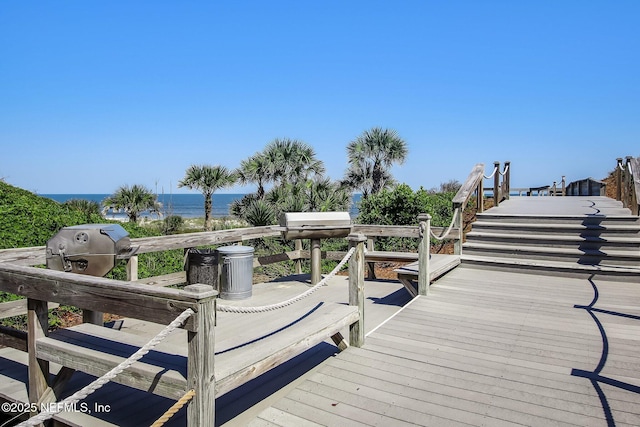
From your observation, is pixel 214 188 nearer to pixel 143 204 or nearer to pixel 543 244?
pixel 143 204

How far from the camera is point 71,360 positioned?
265 centimetres

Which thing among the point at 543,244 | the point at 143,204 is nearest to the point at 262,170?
the point at 143,204

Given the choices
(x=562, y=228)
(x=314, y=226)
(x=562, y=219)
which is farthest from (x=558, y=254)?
(x=314, y=226)

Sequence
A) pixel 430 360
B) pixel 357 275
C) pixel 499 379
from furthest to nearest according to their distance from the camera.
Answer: pixel 357 275 < pixel 430 360 < pixel 499 379

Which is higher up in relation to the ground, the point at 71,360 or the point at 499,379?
the point at 71,360

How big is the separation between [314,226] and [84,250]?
11.3 feet

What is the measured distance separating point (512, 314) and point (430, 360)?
1859 millimetres

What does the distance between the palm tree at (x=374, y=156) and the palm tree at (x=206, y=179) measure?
288 inches

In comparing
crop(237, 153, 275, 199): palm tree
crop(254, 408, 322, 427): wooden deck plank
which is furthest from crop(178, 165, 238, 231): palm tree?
crop(254, 408, 322, 427): wooden deck plank

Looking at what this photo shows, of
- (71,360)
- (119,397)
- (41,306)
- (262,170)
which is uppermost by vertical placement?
(262,170)

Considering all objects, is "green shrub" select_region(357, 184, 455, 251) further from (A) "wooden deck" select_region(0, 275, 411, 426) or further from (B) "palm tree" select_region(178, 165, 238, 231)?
(B) "palm tree" select_region(178, 165, 238, 231)

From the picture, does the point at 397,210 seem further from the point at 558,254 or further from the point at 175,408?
the point at 175,408

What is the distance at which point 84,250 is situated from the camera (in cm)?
354

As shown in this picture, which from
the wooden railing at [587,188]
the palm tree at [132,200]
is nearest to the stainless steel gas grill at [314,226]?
the wooden railing at [587,188]
